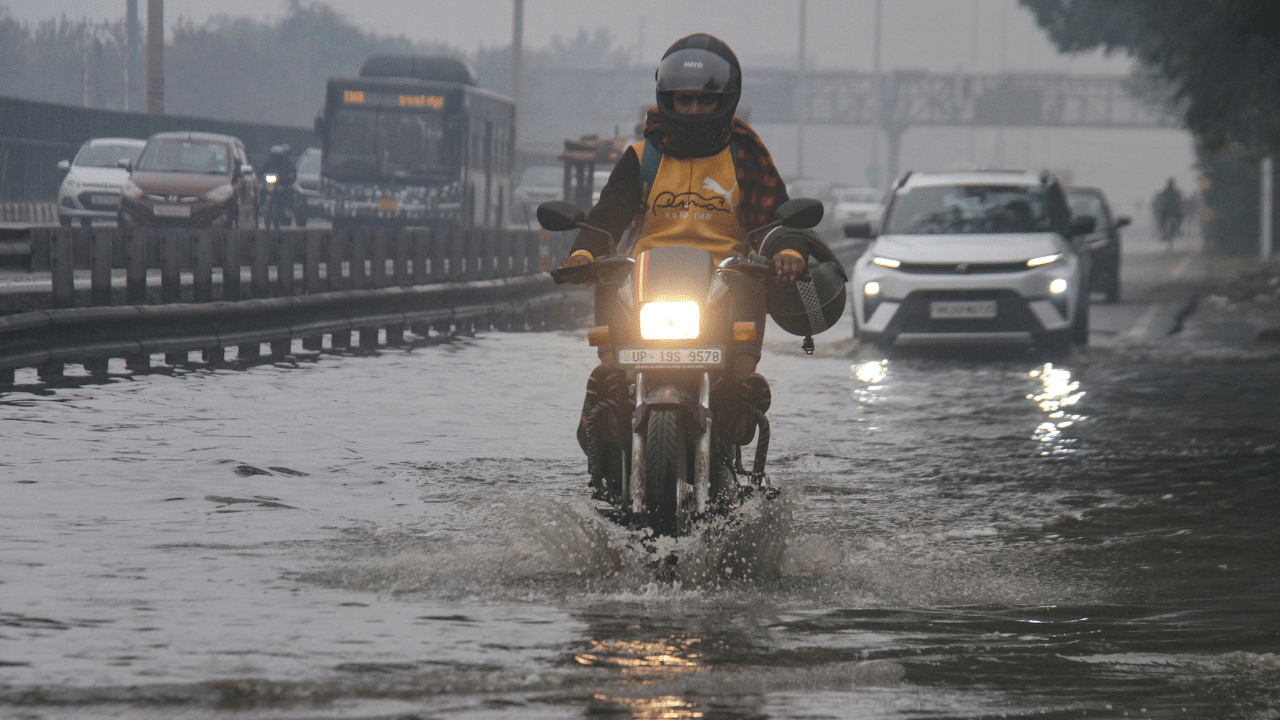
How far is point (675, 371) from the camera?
584 cm

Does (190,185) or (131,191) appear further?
(190,185)

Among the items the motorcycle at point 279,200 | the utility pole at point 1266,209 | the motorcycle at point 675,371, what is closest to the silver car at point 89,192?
the motorcycle at point 279,200

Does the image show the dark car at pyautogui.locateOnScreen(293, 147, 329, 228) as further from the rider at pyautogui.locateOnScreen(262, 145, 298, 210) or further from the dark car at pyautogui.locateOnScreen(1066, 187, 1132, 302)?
the dark car at pyautogui.locateOnScreen(1066, 187, 1132, 302)

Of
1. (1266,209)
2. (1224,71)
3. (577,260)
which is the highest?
(1224,71)

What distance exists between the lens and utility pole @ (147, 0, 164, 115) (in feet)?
128

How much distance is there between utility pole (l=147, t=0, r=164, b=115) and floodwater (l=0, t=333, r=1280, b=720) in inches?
1164

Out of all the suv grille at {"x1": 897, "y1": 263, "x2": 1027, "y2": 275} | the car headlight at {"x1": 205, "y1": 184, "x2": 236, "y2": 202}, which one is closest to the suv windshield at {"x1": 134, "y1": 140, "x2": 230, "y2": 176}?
the car headlight at {"x1": 205, "y1": 184, "x2": 236, "y2": 202}

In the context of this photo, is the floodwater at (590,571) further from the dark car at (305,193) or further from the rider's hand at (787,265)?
the dark car at (305,193)

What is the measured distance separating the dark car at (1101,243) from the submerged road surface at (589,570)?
13.1 meters

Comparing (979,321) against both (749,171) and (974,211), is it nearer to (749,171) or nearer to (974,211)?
(974,211)

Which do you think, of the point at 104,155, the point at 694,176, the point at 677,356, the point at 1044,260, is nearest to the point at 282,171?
the point at 104,155

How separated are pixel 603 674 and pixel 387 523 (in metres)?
2.57

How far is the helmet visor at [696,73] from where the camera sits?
628 centimetres

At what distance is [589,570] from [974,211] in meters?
11.1
